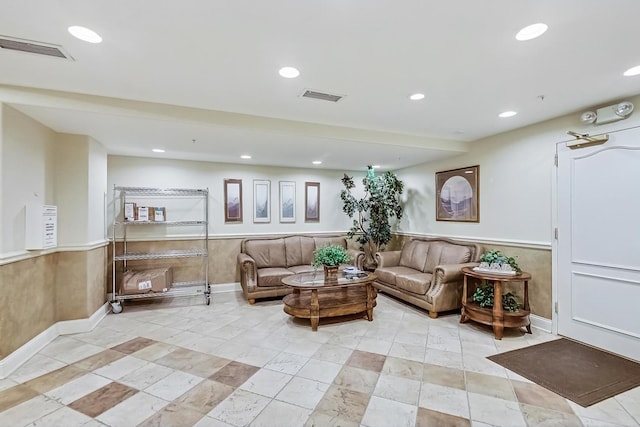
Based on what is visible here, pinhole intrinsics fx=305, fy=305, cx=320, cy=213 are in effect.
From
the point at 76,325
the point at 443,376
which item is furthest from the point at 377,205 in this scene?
the point at 76,325

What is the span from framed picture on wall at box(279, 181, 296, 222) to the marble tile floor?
249 centimetres

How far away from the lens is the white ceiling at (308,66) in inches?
64.7

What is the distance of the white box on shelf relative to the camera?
284 cm

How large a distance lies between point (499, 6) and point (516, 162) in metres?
2.76

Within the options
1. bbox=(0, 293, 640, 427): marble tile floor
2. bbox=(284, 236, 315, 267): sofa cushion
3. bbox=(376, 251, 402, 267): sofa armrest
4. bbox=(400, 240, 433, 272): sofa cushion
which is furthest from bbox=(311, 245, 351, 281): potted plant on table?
bbox=(400, 240, 433, 272): sofa cushion

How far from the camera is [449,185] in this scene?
4914mm

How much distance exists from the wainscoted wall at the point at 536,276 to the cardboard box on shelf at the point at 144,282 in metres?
4.66

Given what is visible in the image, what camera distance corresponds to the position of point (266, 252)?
5.27m

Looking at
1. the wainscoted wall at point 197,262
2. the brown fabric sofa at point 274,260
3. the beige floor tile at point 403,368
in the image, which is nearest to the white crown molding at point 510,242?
the brown fabric sofa at point 274,260

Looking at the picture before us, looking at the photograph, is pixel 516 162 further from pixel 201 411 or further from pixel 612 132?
pixel 201 411

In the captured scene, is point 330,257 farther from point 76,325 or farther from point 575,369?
point 76,325

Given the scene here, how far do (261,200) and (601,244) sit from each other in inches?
186

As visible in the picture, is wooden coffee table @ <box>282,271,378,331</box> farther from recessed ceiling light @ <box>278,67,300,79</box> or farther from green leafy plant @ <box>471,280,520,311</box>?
recessed ceiling light @ <box>278,67,300,79</box>

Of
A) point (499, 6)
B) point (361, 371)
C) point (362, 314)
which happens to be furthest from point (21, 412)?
point (499, 6)
